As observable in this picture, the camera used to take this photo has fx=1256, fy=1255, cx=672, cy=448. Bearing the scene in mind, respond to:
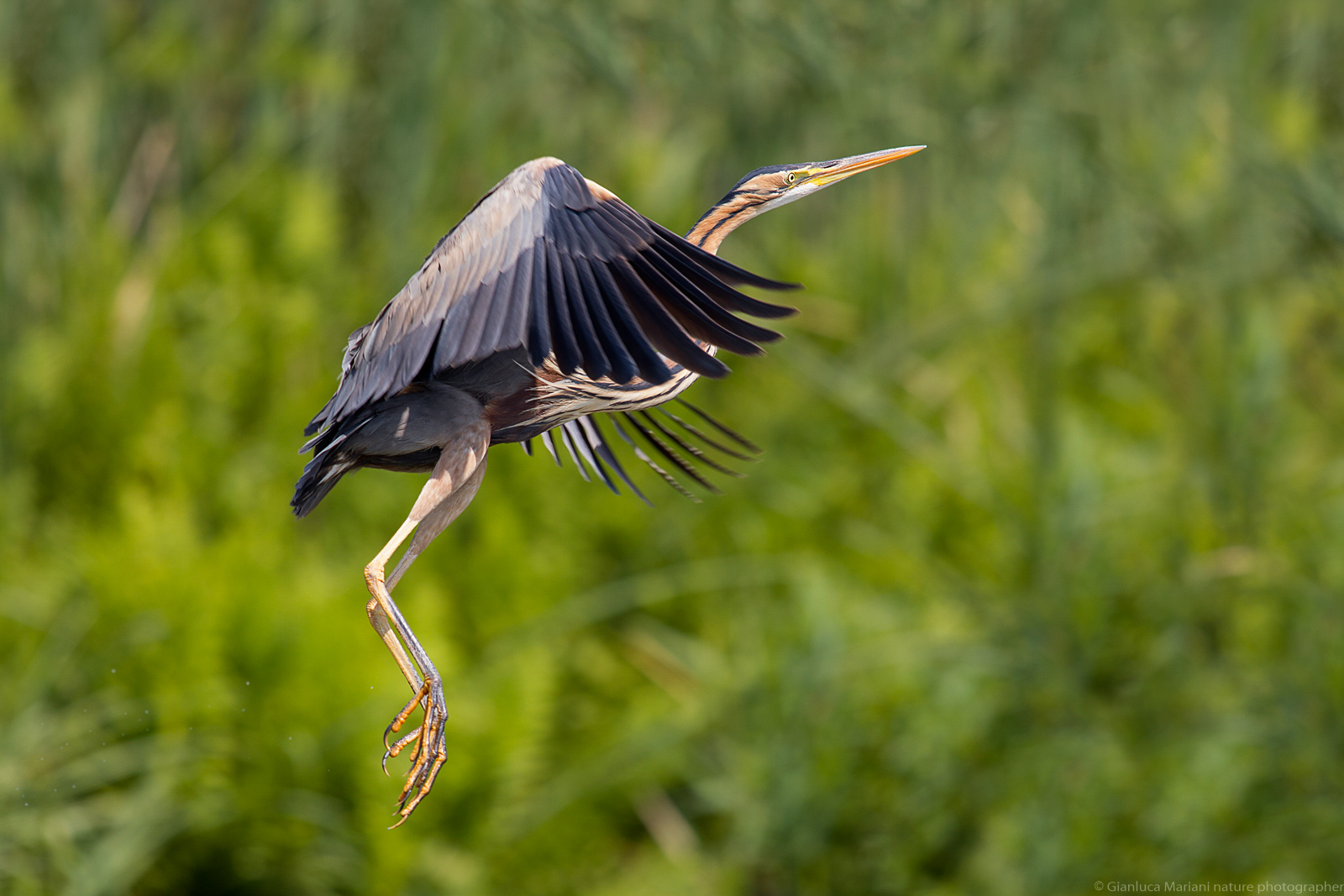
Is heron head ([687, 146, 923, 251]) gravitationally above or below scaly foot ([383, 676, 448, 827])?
above

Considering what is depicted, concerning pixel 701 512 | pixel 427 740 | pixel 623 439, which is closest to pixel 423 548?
pixel 427 740

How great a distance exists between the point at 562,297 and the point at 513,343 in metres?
0.07

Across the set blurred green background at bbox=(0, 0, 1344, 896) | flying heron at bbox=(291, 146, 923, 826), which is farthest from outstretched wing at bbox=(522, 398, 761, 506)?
blurred green background at bbox=(0, 0, 1344, 896)

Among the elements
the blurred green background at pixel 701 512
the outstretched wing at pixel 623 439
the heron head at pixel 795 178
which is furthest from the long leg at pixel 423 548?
the blurred green background at pixel 701 512

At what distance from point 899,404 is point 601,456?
11.9ft

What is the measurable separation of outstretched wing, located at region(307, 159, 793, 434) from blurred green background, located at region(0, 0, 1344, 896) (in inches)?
88.9

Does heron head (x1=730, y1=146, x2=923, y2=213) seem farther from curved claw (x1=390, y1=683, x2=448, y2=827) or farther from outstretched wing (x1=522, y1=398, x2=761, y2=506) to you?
curved claw (x1=390, y1=683, x2=448, y2=827)

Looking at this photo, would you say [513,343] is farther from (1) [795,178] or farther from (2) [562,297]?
(1) [795,178]

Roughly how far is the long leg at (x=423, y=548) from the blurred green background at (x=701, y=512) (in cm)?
238

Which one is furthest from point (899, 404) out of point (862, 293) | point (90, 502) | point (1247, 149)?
point (90, 502)

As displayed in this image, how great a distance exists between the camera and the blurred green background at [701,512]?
3.47 meters

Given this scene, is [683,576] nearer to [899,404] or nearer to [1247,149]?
[899,404]

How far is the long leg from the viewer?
83 cm

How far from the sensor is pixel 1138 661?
404cm
